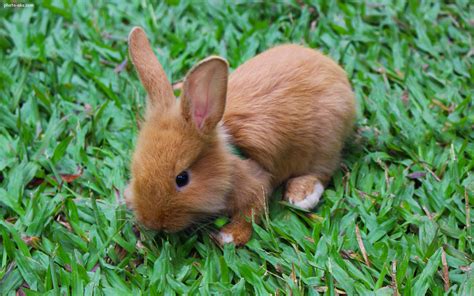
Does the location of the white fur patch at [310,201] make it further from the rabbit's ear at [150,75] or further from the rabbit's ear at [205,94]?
the rabbit's ear at [150,75]

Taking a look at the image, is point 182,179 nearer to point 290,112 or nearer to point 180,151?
point 180,151

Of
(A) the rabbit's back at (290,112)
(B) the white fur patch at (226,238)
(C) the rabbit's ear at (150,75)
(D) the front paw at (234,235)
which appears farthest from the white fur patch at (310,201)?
(C) the rabbit's ear at (150,75)

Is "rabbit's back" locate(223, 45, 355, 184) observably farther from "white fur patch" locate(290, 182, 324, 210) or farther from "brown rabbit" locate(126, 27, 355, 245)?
"white fur patch" locate(290, 182, 324, 210)

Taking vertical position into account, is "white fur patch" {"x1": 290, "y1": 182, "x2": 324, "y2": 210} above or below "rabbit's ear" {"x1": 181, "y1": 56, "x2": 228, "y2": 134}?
below

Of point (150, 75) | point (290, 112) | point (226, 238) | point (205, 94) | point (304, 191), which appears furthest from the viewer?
point (304, 191)

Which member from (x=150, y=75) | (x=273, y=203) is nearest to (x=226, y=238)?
(x=273, y=203)

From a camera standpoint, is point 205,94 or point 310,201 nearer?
point 205,94

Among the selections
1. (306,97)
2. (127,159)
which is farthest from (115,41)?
(306,97)

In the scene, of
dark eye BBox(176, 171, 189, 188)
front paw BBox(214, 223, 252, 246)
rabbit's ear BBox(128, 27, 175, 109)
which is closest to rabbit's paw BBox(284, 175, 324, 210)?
front paw BBox(214, 223, 252, 246)
